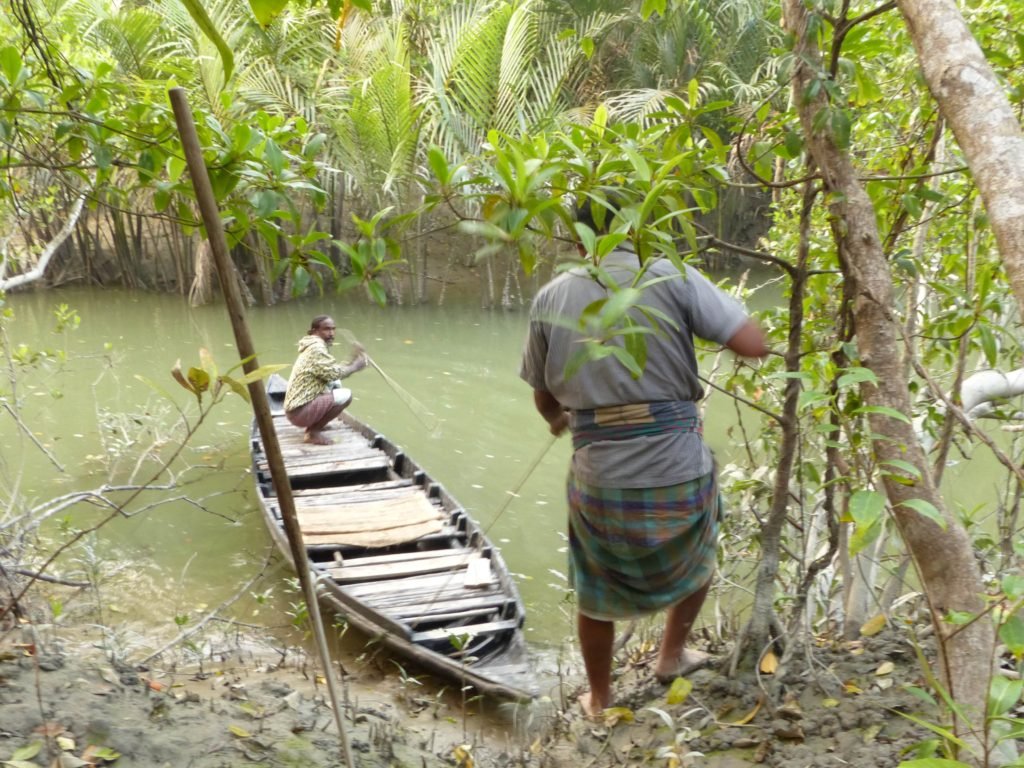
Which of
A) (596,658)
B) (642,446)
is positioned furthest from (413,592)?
(642,446)

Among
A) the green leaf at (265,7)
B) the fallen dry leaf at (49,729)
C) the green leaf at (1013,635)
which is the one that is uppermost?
the green leaf at (265,7)

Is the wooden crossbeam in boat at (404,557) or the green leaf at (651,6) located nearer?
the green leaf at (651,6)

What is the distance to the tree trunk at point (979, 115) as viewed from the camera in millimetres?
1128

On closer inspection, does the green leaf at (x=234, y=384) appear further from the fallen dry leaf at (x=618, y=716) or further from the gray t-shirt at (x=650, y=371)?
the fallen dry leaf at (x=618, y=716)

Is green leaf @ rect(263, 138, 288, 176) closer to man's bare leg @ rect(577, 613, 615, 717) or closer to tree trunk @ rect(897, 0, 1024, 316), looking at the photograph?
tree trunk @ rect(897, 0, 1024, 316)

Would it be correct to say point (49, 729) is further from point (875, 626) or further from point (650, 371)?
point (875, 626)

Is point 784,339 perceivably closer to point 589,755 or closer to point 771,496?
point 771,496

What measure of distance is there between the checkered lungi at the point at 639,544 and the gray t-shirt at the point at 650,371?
0.15ft

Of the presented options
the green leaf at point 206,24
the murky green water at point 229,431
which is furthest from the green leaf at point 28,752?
the green leaf at point 206,24

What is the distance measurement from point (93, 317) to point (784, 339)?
47.1 feet

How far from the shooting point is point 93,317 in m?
15.0

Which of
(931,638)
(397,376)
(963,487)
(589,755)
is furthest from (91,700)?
(397,376)

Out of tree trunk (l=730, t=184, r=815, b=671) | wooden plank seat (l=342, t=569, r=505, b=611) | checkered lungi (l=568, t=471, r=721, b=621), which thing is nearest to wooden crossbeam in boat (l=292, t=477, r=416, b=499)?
wooden plank seat (l=342, t=569, r=505, b=611)

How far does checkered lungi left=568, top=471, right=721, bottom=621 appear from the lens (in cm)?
242
